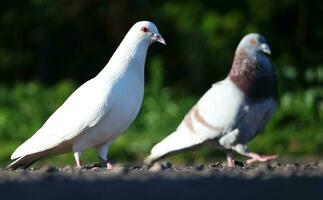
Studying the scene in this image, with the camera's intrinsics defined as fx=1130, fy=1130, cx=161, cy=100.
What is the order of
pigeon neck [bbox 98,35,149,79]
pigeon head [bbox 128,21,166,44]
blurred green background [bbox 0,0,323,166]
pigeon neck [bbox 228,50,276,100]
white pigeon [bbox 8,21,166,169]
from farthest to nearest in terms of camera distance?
blurred green background [bbox 0,0,323,166] → pigeon neck [bbox 228,50,276,100] → pigeon head [bbox 128,21,166,44] → pigeon neck [bbox 98,35,149,79] → white pigeon [bbox 8,21,166,169]

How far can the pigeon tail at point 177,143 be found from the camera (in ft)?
30.1

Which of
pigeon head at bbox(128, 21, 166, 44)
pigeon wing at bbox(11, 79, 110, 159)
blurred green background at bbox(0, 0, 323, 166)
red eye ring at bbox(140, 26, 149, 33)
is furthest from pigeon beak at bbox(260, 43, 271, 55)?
blurred green background at bbox(0, 0, 323, 166)

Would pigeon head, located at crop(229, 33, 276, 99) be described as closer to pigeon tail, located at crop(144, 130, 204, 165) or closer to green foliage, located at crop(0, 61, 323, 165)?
pigeon tail, located at crop(144, 130, 204, 165)

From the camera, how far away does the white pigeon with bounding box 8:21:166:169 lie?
8.17m

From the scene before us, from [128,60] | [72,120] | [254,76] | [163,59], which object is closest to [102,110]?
[72,120]

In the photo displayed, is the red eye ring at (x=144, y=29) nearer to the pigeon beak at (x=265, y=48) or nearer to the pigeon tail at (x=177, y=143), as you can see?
the pigeon tail at (x=177, y=143)

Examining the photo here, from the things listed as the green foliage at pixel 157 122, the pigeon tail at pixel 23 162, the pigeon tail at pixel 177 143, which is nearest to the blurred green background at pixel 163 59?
the green foliage at pixel 157 122

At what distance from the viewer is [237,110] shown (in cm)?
896

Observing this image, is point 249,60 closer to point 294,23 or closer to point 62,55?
point 294,23

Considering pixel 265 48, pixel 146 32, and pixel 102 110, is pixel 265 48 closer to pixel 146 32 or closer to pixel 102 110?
pixel 146 32

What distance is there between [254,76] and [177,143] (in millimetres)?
834

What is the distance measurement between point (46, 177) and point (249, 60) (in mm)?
3726

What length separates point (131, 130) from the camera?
16.5 m

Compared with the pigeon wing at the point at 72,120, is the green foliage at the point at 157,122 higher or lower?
higher
